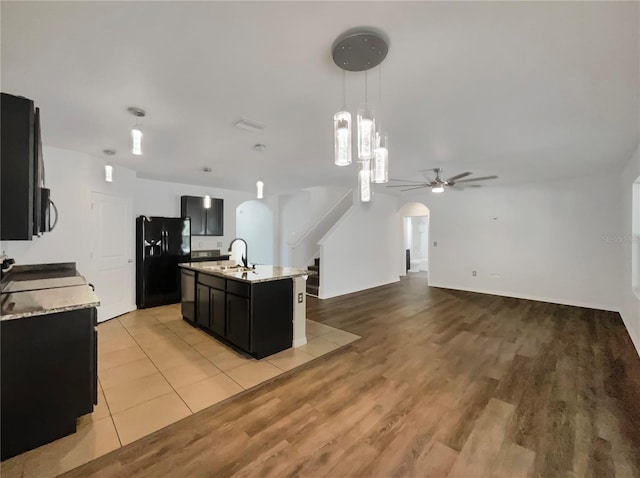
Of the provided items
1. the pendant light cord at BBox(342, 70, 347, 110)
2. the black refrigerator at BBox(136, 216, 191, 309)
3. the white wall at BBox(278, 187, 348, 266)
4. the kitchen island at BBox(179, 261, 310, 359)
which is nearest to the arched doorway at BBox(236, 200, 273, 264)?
the white wall at BBox(278, 187, 348, 266)

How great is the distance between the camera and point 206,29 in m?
1.47

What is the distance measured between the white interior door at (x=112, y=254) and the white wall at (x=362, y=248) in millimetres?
3564

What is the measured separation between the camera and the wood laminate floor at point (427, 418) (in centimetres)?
168

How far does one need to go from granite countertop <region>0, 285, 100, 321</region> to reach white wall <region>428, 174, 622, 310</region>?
7.04 m

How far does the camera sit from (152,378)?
104 inches

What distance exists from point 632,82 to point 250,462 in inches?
144

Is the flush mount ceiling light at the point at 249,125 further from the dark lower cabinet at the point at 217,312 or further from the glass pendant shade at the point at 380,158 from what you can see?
the dark lower cabinet at the point at 217,312

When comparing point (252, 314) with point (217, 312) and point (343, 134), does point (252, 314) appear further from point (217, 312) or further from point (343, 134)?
point (343, 134)

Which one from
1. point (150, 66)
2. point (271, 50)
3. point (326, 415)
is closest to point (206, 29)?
point (271, 50)

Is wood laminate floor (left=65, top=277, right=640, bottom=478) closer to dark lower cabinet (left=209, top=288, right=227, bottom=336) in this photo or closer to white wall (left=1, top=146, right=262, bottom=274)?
dark lower cabinet (left=209, top=288, right=227, bottom=336)

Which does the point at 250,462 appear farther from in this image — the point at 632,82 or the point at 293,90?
the point at 632,82

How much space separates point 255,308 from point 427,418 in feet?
6.18

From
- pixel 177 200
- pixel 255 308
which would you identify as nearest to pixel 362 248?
pixel 255 308

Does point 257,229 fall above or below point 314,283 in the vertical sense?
above
